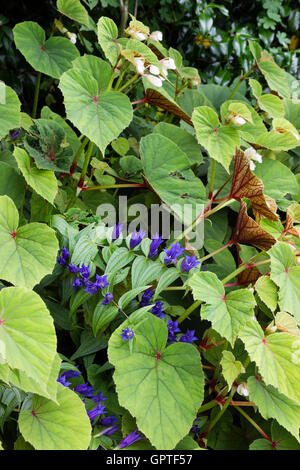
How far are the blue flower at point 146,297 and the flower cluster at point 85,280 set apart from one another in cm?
10

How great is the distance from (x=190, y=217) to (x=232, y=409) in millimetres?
573

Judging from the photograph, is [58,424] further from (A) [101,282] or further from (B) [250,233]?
(B) [250,233]

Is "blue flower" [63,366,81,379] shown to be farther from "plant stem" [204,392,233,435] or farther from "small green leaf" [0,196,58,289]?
A: "plant stem" [204,392,233,435]

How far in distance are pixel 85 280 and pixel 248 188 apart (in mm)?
494

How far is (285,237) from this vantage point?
1313 millimetres

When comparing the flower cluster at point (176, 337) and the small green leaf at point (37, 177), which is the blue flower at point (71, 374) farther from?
the small green leaf at point (37, 177)

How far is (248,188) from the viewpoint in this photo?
4.25 ft

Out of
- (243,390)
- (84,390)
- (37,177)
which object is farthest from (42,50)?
(243,390)

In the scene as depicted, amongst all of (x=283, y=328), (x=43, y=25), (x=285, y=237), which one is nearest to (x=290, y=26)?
(x=43, y=25)

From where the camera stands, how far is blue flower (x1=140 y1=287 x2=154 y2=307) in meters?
→ 1.17

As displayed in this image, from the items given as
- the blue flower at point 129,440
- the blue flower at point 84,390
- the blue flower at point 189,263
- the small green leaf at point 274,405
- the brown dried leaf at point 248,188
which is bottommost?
the blue flower at point 129,440

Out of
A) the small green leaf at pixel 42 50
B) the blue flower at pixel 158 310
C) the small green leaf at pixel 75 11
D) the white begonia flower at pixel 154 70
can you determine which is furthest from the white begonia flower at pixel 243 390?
the small green leaf at pixel 75 11

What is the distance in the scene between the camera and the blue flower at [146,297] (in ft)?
3.83

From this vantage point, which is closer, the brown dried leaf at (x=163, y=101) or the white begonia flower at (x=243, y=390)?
the white begonia flower at (x=243, y=390)
